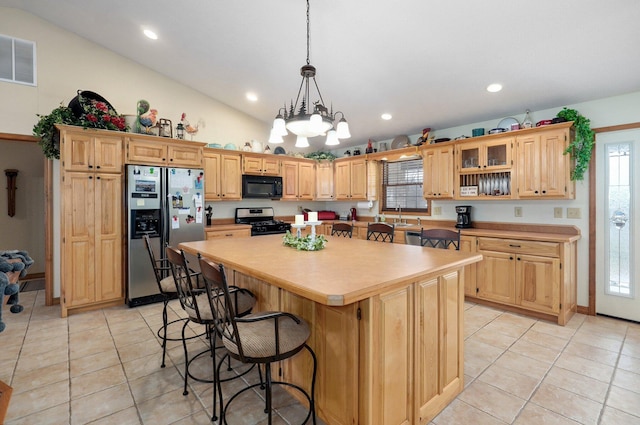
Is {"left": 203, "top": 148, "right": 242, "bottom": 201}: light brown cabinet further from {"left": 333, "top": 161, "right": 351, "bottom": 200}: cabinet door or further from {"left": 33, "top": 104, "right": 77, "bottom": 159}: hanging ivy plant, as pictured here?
{"left": 333, "top": 161, "right": 351, "bottom": 200}: cabinet door

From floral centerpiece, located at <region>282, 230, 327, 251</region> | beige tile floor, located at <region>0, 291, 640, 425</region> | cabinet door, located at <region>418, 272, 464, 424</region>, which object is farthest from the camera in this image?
floral centerpiece, located at <region>282, 230, 327, 251</region>

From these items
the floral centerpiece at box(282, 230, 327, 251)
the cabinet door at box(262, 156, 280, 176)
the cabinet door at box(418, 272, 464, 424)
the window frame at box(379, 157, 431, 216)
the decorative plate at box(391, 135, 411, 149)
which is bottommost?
the cabinet door at box(418, 272, 464, 424)

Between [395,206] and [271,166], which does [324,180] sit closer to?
[271,166]

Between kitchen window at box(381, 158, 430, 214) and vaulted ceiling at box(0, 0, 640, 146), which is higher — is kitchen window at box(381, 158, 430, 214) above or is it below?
below

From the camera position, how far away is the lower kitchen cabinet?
11.5ft

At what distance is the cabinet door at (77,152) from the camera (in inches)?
136

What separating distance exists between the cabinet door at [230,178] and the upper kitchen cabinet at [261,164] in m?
0.14

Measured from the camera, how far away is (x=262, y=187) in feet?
17.3

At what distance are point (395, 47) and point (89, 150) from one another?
11.8 ft

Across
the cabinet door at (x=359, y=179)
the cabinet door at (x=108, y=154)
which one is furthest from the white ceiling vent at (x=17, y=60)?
the cabinet door at (x=359, y=179)

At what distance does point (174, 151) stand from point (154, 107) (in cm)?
100

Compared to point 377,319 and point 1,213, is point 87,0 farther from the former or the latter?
point 377,319

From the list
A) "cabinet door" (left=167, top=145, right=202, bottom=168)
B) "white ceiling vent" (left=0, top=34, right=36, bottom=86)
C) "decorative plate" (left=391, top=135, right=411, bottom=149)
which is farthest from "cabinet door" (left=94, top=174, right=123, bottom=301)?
"decorative plate" (left=391, top=135, right=411, bottom=149)

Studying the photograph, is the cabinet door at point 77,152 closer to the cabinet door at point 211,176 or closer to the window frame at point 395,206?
the cabinet door at point 211,176
